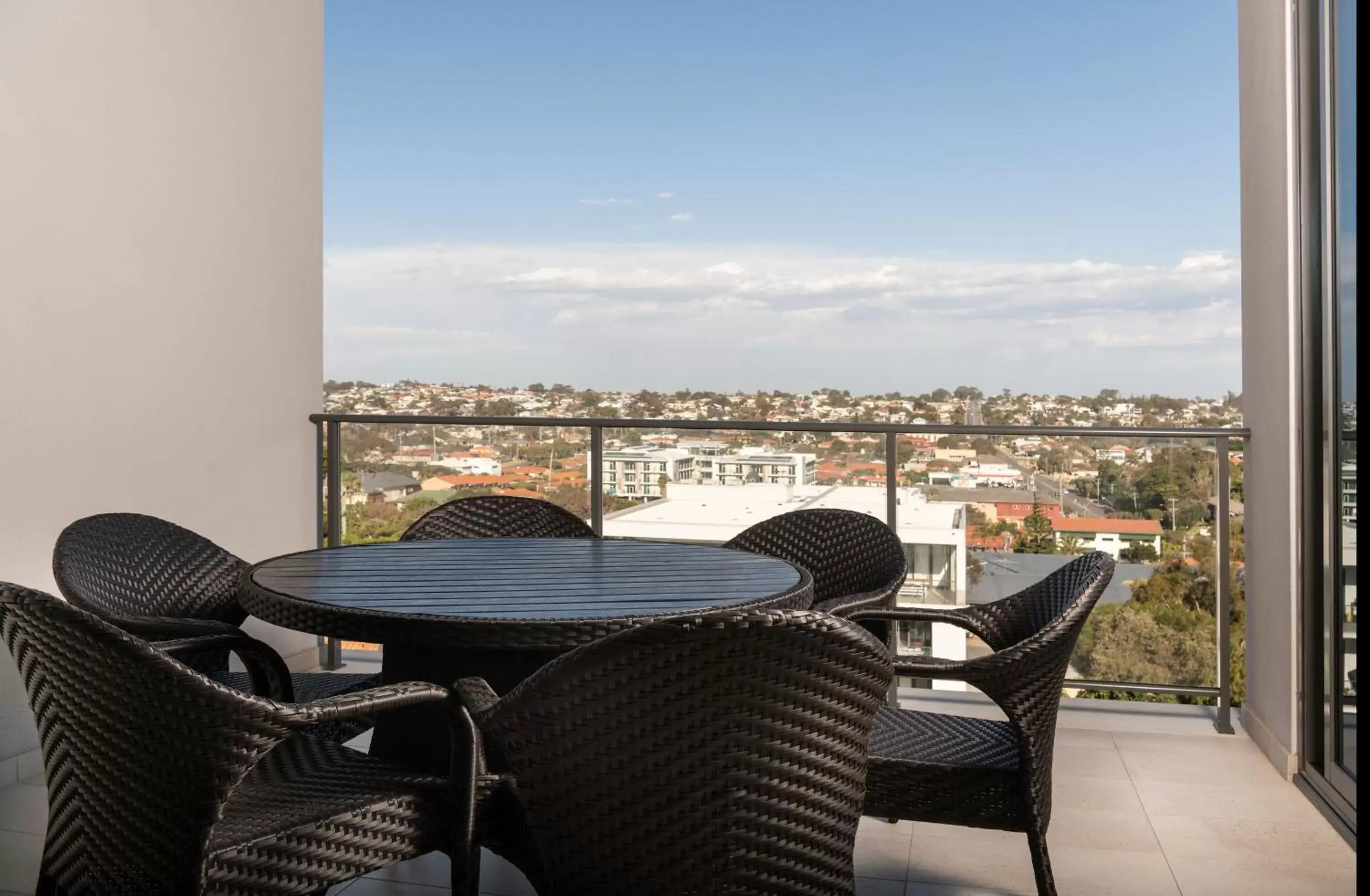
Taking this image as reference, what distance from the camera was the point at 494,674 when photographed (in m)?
2.39

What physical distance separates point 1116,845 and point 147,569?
264 centimetres

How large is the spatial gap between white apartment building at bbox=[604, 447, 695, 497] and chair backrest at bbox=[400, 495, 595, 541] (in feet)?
1.79

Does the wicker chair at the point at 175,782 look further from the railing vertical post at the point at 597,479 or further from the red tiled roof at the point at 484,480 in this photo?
the railing vertical post at the point at 597,479

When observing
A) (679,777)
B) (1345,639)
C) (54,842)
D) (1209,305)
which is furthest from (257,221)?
(1209,305)

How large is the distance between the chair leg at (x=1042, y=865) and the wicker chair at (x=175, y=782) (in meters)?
1.12

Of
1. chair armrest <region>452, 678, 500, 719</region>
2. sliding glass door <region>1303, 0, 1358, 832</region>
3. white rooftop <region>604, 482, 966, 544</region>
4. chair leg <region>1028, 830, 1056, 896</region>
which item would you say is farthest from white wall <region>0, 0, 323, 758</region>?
sliding glass door <region>1303, 0, 1358, 832</region>

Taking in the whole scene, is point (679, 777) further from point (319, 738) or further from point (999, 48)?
point (999, 48)

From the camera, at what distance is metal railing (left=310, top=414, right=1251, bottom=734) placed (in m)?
3.90

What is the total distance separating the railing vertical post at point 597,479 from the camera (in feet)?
14.4

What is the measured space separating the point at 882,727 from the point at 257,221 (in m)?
3.30

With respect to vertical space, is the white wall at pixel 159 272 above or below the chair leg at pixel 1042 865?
above

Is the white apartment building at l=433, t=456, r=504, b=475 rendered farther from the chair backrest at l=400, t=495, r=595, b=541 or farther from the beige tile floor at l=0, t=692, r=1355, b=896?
the beige tile floor at l=0, t=692, r=1355, b=896

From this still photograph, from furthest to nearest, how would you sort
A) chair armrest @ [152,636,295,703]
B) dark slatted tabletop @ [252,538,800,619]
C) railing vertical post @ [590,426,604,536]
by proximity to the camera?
1. railing vertical post @ [590,426,604,536]
2. chair armrest @ [152,636,295,703]
3. dark slatted tabletop @ [252,538,800,619]

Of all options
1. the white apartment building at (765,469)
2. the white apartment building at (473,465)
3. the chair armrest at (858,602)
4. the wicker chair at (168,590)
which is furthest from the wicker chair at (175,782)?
the white apartment building at (473,465)
